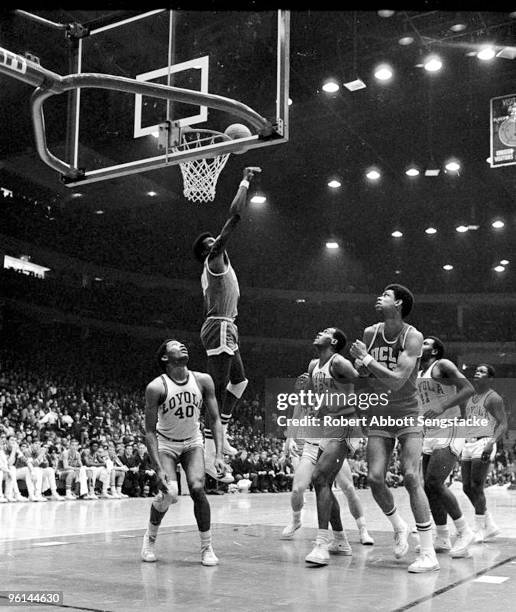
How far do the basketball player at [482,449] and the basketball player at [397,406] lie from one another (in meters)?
1.93

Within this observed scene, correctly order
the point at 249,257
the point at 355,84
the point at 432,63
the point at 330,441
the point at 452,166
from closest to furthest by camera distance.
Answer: the point at 330,441 → the point at 432,63 → the point at 355,84 → the point at 452,166 → the point at 249,257

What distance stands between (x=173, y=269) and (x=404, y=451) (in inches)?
933

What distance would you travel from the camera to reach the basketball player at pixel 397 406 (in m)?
6.11

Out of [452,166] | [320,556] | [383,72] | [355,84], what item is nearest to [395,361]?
[320,556]

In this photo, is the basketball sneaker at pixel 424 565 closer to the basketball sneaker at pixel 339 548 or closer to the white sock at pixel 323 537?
the white sock at pixel 323 537

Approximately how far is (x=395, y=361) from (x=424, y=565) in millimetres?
1665

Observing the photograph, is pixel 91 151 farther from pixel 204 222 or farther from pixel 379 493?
pixel 204 222

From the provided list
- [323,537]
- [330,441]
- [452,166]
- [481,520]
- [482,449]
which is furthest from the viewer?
[452,166]

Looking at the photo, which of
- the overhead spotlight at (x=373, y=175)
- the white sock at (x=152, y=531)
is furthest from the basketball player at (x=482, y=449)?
the overhead spotlight at (x=373, y=175)

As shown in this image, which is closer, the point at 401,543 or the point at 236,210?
Result: the point at 401,543

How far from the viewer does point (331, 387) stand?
7.09 meters

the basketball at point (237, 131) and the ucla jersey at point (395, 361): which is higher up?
the basketball at point (237, 131)

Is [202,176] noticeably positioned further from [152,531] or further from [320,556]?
[320,556]

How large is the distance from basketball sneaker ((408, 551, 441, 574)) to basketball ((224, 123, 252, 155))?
406 centimetres
